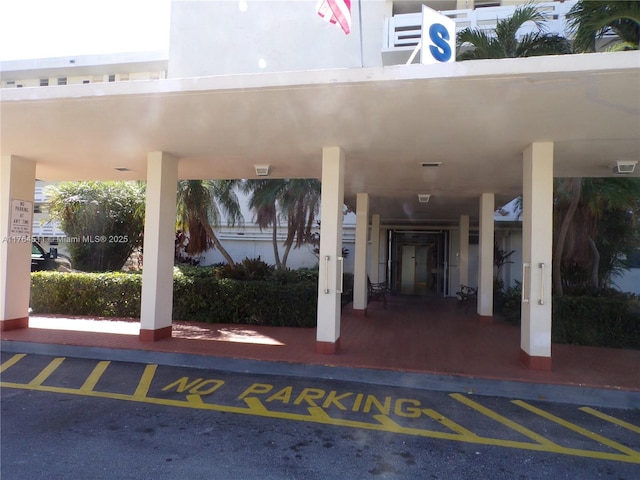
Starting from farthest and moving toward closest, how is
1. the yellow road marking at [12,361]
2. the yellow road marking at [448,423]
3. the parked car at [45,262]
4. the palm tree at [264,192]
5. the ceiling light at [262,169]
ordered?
the parked car at [45,262]
the palm tree at [264,192]
the ceiling light at [262,169]
the yellow road marking at [12,361]
the yellow road marking at [448,423]

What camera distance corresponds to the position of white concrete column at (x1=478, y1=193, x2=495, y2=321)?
11.0 metres

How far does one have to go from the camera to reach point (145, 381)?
6.16 metres

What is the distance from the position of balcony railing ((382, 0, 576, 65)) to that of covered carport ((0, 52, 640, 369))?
24.1 feet

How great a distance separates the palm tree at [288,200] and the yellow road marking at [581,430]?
8.81m

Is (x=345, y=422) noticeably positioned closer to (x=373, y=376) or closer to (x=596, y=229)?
(x=373, y=376)

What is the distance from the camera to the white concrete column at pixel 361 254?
11305 millimetres

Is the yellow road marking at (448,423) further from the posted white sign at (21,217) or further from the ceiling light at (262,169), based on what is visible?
the posted white sign at (21,217)

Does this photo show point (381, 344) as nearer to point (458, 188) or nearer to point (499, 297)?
point (458, 188)

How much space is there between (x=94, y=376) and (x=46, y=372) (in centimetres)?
76

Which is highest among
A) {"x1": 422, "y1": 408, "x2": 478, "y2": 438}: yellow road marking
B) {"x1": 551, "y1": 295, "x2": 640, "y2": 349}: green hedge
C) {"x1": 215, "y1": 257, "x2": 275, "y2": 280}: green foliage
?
{"x1": 215, "y1": 257, "x2": 275, "y2": 280}: green foliage

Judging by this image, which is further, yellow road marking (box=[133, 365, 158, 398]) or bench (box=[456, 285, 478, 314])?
bench (box=[456, 285, 478, 314])

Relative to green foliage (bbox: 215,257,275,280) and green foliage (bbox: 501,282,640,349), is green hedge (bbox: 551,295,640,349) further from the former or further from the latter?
green foliage (bbox: 215,257,275,280)

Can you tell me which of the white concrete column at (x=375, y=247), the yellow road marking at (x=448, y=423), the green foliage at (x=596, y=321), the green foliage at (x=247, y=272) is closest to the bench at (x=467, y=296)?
the white concrete column at (x=375, y=247)

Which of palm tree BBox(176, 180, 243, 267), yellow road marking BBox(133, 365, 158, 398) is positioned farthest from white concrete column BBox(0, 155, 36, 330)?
palm tree BBox(176, 180, 243, 267)
